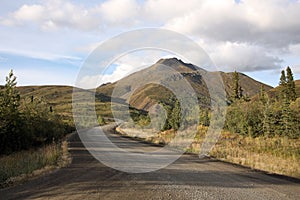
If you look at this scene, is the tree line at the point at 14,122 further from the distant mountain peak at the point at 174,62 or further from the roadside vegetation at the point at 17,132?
the distant mountain peak at the point at 174,62

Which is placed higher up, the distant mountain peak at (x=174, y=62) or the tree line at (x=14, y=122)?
the distant mountain peak at (x=174, y=62)

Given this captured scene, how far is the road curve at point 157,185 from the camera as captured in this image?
316 inches

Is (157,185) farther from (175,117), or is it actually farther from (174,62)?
(175,117)

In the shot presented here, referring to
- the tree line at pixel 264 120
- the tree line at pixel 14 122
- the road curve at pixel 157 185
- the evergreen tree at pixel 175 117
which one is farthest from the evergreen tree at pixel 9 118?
the tree line at pixel 264 120

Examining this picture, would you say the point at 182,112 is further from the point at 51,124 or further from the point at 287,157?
the point at 287,157

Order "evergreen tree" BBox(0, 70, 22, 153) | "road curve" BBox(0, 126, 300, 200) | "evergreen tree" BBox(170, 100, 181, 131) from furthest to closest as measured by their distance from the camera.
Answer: "evergreen tree" BBox(170, 100, 181, 131), "evergreen tree" BBox(0, 70, 22, 153), "road curve" BBox(0, 126, 300, 200)

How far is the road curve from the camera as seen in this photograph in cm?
803

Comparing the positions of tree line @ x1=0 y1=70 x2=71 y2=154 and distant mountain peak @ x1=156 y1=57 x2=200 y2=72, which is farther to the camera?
tree line @ x1=0 y1=70 x2=71 y2=154

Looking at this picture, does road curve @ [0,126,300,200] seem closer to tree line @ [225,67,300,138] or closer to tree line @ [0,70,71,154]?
tree line @ [0,70,71,154]

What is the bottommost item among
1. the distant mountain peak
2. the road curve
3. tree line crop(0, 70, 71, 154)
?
the road curve

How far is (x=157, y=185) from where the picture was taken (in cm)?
943

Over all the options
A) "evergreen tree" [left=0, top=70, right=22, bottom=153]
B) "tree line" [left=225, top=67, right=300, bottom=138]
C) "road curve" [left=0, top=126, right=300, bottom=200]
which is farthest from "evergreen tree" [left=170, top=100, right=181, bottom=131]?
"road curve" [left=0, top=126, right=300, bottom=200]

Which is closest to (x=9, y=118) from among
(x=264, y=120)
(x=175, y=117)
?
(x=175, y=117)

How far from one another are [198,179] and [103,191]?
3.46m
